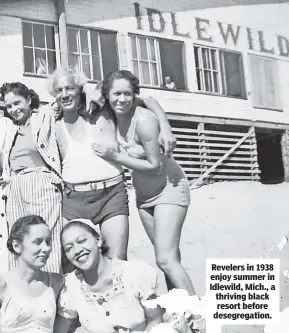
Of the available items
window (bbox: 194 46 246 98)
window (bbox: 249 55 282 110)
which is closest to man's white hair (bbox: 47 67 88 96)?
window (bbox: 194 46 246 98)

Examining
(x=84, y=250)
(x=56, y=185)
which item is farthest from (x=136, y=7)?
(x=84, y=250)

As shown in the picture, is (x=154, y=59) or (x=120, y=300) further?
(x=154, y=59)

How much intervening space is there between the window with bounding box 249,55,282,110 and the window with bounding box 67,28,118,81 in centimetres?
71

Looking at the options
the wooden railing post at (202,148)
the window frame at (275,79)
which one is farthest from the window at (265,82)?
the wooden railing post at (202,148)

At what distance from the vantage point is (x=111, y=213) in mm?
2336

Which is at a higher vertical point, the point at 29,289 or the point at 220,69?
the point at 220,69

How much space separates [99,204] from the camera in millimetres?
2340

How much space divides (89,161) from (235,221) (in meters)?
0.89

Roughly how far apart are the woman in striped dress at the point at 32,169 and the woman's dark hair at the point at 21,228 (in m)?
0.15

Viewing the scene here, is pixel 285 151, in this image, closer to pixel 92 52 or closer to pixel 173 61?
pixel 173 61

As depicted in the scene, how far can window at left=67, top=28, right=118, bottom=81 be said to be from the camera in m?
2.83

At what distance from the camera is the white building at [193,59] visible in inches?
110

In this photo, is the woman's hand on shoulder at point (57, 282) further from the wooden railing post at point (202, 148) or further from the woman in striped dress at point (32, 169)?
the wooden railing post at point (202, 148)

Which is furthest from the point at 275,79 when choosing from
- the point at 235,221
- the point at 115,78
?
the point at 115,78
